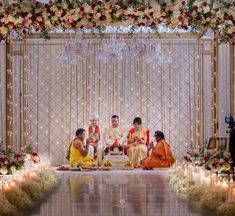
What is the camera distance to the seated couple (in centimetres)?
1493

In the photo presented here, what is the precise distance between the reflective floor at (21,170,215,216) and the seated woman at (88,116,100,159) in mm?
2803

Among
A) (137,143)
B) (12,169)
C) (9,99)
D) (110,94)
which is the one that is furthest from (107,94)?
(12,169)

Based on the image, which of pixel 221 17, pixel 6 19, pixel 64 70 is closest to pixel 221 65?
pixel 64 70

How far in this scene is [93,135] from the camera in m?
15.5

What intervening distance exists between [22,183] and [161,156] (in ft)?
22.4

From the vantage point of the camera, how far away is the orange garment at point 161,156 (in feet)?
49.1

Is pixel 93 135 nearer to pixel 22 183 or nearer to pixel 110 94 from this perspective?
pixel 110 94

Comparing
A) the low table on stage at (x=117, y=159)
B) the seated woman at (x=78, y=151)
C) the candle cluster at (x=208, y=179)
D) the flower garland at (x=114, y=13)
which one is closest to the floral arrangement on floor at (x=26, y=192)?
the candle cluster at (x=208, y=179)

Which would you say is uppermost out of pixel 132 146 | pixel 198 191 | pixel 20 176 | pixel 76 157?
pixel 132 146

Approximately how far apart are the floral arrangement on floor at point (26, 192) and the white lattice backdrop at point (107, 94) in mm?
5355

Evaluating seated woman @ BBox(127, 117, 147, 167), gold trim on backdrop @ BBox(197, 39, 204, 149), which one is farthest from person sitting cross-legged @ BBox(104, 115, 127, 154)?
gold trim on backdrop @ BBox(197, 39, 204, 149)

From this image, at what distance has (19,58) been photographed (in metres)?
16.0

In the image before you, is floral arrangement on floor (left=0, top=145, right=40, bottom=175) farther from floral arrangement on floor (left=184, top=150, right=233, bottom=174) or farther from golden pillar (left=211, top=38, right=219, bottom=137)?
golden pillar (left=211, top=38, right=219, bottom=137)

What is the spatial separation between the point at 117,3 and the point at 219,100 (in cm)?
717
